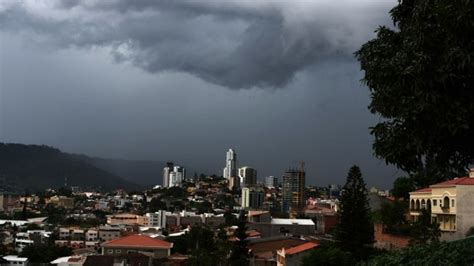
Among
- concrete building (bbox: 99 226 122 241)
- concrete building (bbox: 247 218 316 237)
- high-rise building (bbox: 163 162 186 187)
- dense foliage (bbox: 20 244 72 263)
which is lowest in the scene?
dense foliage (bbox: 20 244 72 263)

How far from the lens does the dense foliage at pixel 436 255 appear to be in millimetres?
6215

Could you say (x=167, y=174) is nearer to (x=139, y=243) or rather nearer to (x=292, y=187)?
(x=292, y=187)

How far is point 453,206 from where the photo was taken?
81.4ft

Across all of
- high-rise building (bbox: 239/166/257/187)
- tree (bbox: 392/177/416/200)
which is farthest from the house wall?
high-rise building (bbox: 239/166/257/187)

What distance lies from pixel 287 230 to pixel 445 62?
53.4 metres

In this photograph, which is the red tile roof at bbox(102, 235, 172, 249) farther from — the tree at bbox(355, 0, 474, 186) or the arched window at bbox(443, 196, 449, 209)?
the tree at bbox(355, 0, 474, 186)

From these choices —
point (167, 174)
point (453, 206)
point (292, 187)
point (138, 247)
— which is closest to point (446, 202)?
point (453, 206)

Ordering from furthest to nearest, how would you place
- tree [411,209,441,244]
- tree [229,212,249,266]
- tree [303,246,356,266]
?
tree [229,212,249,266] → tree [303,246,356,266] → tree [411,209,441,244]

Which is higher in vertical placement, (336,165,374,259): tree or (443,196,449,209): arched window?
(443,196,449,209): arched window

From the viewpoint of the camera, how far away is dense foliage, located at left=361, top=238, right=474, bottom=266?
6.22 metres

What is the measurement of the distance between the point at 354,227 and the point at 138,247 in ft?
58.7

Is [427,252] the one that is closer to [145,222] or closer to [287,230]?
[287,230]

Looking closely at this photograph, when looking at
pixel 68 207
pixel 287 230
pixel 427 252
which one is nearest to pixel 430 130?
pixel 427 252

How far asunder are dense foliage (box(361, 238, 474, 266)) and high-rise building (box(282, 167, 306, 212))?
351ft
